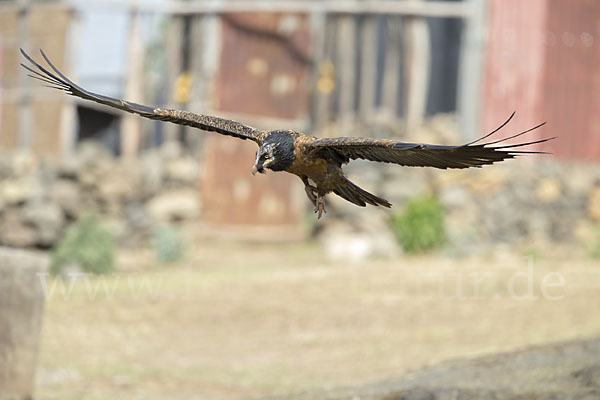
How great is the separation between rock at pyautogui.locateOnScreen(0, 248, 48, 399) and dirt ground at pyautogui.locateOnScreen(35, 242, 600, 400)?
602 millimetres

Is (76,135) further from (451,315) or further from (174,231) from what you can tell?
(451,315)

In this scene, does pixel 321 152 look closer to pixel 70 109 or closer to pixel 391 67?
pixel 391 67

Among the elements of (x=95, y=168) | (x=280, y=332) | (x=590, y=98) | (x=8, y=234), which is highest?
(x=590, y=98)

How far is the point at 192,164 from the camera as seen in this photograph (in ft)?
55.6

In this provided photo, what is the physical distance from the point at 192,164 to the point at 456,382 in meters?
10.9

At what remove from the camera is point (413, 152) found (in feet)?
16.5

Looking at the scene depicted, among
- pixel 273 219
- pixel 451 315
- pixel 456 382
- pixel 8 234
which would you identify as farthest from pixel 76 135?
pixel 456 382

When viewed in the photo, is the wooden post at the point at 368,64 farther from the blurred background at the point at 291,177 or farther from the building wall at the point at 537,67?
the building wall at the point at 537,67

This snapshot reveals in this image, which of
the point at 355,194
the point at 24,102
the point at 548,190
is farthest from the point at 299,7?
the point at 355,194

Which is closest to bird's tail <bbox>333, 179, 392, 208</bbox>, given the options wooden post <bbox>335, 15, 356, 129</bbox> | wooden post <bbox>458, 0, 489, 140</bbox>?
wooden post <bbox>458, 0, 489, 140</bbox>

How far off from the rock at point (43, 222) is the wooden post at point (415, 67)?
20.7 ft

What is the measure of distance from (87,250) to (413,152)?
9453 millimetres

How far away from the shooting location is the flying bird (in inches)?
188

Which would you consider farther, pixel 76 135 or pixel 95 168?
pixel 76 135
